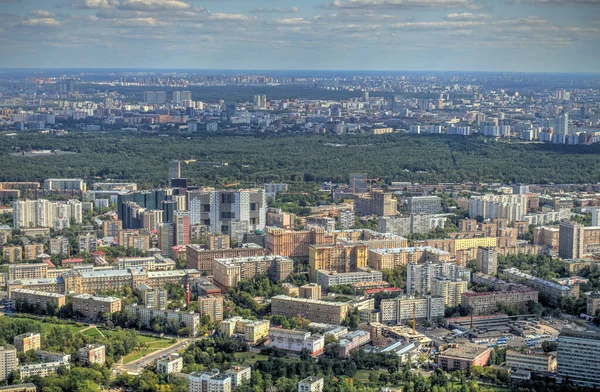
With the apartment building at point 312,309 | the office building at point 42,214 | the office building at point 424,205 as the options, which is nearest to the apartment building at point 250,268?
the apartment building at point 312,309

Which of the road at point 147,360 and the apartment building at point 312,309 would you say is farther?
the apartment building at point 312,309

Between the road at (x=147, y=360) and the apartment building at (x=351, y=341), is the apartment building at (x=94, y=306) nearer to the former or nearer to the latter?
the road at (x=147, y=360)

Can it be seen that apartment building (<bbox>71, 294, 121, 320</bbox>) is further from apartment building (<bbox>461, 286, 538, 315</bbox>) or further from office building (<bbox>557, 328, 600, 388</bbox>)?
office building (<bbox>557, 328, 600, 388</bbox>)

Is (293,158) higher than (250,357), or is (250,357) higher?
(293,158)

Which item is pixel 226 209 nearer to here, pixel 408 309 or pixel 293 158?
pixel 408 309

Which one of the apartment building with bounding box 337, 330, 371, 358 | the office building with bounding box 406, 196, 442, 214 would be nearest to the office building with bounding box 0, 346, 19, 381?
the apartment building with bounding box 337, 330, 371, 358

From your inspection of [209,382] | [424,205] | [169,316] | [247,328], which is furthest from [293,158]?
[209,382]
